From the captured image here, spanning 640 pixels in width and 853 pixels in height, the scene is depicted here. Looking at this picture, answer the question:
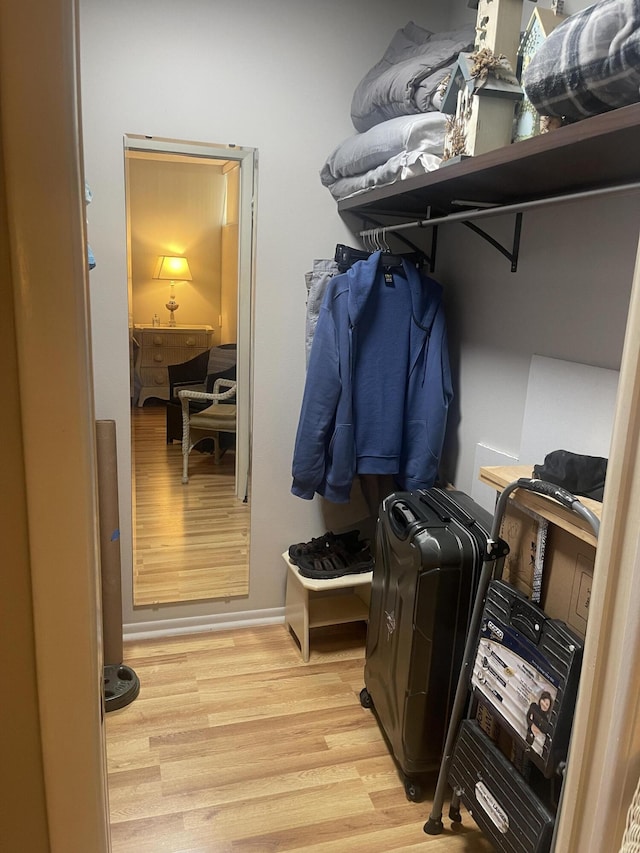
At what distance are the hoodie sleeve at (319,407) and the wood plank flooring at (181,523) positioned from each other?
0.43 m

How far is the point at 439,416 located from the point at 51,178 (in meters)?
1.94

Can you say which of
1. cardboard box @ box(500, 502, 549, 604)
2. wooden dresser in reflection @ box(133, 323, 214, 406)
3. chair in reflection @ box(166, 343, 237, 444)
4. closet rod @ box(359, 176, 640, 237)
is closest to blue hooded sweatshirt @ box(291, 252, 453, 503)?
closet rod @ box(359, 176, 640, 237)

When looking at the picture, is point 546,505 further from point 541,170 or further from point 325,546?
point 325,546

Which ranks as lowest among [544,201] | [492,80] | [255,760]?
[255,760]

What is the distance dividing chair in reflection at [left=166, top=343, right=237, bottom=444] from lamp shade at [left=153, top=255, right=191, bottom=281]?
32 centimetres

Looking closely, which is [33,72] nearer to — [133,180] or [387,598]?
[387,598]

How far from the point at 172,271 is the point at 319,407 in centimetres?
79

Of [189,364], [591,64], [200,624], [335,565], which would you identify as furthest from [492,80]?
[200,624]

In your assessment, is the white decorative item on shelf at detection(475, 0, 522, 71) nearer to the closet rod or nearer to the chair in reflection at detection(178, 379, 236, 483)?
the closet rod

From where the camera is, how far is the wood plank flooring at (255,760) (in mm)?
1770

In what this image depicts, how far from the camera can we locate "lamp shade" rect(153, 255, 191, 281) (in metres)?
2.42

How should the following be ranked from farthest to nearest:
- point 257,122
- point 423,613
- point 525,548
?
point 257,122
point 423,613
point 525,548

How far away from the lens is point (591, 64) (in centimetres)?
117

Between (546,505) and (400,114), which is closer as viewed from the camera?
(546,505)
